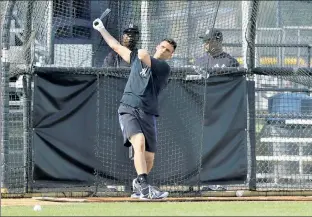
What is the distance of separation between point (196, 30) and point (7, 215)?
196 inches

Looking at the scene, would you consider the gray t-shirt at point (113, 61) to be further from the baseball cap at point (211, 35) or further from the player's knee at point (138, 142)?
the player's knee at point (138, 142)

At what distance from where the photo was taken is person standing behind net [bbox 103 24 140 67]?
11.4 metres

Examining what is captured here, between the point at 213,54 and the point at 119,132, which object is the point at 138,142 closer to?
the point at 119,132

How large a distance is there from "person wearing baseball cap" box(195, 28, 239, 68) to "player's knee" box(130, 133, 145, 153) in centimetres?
189

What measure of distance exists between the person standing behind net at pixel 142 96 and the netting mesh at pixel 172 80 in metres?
0.96

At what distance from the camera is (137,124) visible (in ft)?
33.9

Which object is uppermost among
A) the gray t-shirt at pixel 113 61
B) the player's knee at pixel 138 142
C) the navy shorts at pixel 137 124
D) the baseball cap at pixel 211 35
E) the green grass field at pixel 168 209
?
the baseball cap at pixel 211 35

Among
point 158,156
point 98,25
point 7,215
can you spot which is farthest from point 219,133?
point 7,215

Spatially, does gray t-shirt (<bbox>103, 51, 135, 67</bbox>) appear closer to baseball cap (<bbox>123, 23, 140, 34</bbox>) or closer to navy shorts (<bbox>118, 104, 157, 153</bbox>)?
baseball cap (<bbox>123, 23, 140, 34</bbox>)

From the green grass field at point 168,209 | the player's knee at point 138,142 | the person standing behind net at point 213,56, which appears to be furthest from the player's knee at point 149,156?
the person standing behind net at point 213,56

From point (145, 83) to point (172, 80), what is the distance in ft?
3.93

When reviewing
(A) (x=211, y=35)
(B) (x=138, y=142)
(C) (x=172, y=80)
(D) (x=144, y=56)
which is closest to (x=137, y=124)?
(B) (x=138, y=142)

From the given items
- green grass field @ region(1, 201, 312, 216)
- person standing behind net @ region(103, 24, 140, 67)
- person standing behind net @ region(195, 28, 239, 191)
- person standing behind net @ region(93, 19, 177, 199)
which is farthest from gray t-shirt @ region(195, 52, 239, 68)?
green grass field @ region(1, 201, 312, 216)

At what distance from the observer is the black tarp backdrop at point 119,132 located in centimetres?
1118
